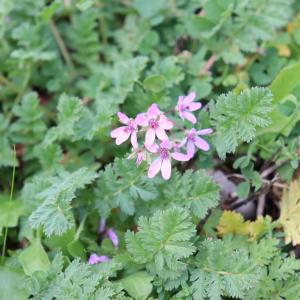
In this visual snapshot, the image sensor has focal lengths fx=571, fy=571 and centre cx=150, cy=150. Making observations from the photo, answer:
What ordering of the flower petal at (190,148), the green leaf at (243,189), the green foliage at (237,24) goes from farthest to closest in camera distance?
the green foliage at (237,24), the green leaf at (243,189), the flower petal at (190,148)

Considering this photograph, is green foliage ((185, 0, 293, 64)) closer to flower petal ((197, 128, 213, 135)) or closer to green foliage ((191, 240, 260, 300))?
flower petal ((197, 128, 213, 135))

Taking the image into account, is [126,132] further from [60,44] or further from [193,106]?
[60,44]

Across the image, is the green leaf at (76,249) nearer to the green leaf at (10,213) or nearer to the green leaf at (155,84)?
the green leaf at (10,213)

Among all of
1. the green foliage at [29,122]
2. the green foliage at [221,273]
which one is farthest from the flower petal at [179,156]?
the green foliage at [29,122]

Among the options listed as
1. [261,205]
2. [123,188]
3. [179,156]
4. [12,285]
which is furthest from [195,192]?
[12,285]

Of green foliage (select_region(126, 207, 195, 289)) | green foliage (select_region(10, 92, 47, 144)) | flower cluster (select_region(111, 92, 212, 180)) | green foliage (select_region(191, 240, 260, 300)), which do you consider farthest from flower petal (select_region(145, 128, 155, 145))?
green foliage (select_region(10, 92, 47, 144))

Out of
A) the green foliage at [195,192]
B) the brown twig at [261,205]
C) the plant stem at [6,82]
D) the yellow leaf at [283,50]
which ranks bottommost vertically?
the brown twig at [261,205]
